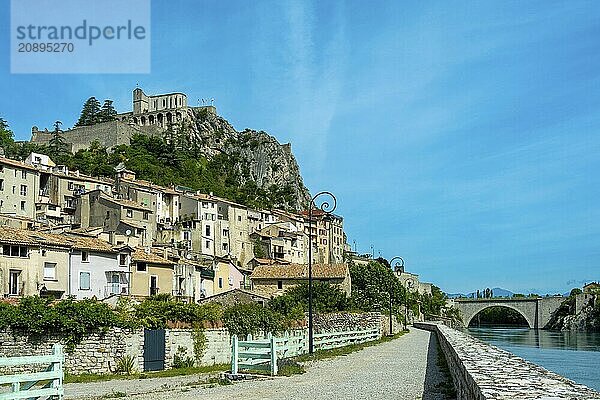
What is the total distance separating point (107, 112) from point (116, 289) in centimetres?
11285

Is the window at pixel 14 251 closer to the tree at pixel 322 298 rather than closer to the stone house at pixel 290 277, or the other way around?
the tree at pixel 322 298

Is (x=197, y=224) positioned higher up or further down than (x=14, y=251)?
higher up

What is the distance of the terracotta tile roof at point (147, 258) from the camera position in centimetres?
4581

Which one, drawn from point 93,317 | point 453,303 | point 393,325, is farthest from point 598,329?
point 93,317

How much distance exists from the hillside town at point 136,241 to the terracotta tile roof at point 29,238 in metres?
0.07

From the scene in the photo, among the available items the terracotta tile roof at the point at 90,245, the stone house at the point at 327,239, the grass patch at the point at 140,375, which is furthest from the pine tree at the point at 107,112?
the grass patch at the point at 140,375

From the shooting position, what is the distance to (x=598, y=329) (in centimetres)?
8606

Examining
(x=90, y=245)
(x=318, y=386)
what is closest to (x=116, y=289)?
(x=90, y=245)

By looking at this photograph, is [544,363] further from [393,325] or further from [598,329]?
[598,329]

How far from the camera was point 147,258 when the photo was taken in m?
46.9

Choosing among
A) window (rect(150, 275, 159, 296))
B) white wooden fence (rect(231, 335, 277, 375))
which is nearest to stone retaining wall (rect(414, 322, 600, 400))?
white wooden fence (rect(231, 335, 277, 375))

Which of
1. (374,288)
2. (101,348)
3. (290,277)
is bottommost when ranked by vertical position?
(101,348)

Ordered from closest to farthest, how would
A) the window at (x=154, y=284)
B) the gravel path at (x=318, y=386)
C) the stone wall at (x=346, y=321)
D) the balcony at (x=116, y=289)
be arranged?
the gravel path at (x=318, y=386) → the stone wall at (x=346, y=321) → the balcony at (x=116, y=289) → the window at (x=154, y=284)

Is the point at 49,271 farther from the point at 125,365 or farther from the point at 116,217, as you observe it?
the point at 116,217
